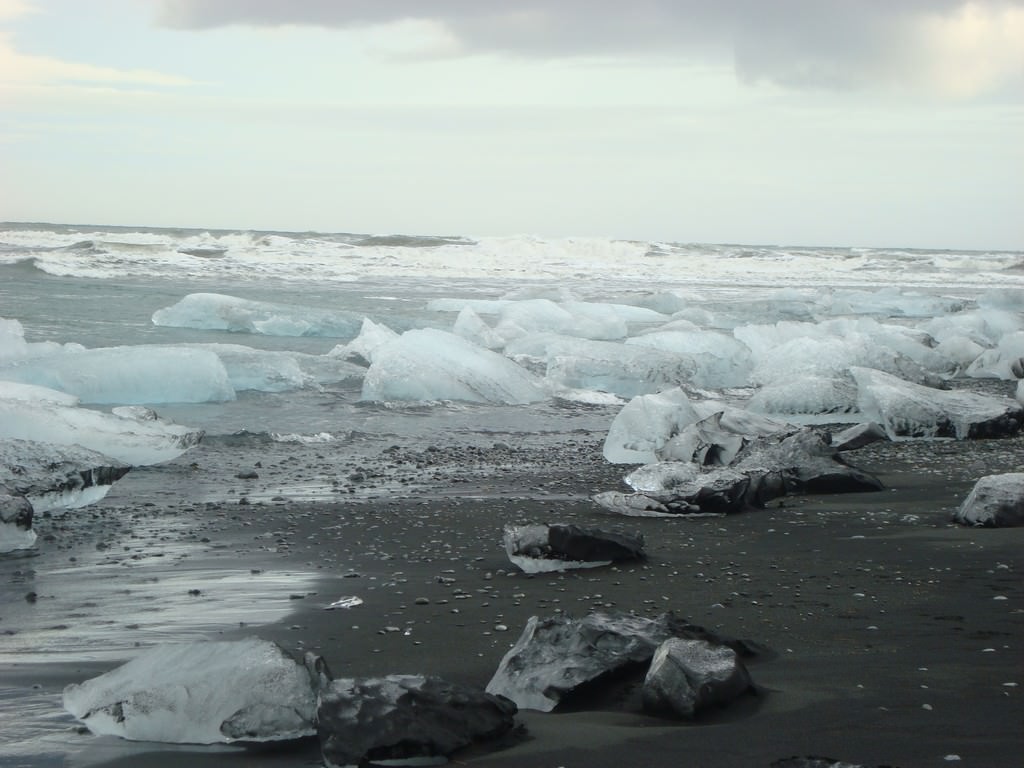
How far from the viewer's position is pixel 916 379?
8484 mm

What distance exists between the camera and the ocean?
421 centimetres

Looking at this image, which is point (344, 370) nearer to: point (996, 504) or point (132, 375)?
point (132, 375)

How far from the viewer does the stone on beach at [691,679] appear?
2170mm

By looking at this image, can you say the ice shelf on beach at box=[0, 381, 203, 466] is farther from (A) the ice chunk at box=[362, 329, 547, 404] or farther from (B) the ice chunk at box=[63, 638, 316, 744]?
(B) the ice chunk at box=[63, 638, 316, 744]

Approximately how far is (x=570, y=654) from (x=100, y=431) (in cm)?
364

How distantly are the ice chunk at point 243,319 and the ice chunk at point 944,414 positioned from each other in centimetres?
759

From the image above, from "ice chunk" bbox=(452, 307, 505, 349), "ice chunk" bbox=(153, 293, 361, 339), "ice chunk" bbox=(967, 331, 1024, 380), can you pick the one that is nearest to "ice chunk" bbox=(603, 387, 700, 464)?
"ice chunk" bbox=(967, 331, 1024, 380)

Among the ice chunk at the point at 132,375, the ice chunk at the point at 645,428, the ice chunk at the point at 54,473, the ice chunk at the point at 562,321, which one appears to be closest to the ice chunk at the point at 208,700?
the ice chunk at the point at 54,473

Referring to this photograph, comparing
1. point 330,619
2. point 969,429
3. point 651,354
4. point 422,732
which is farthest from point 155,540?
point 651,354

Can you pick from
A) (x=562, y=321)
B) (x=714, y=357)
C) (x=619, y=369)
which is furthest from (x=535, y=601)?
(x=562, y=321)

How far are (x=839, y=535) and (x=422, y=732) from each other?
7.67 ft

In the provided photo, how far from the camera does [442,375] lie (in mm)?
8109

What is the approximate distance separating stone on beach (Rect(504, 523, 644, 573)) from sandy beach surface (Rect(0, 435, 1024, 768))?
63mm

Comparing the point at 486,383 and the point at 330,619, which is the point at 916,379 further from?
the point at 330,619
